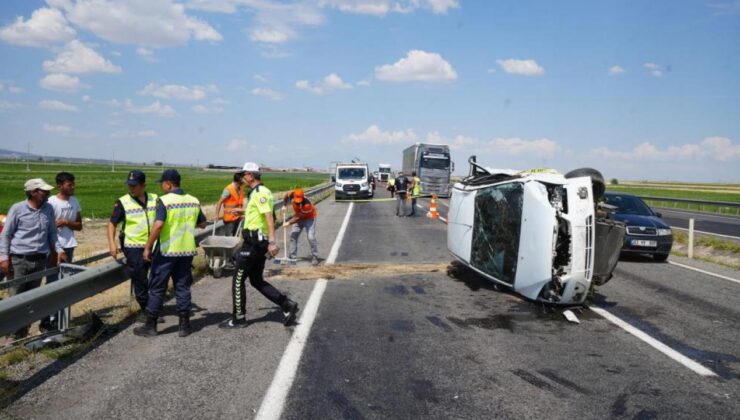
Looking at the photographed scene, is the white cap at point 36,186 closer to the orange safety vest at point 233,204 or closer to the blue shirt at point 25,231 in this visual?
the blue shirt at point 25,231

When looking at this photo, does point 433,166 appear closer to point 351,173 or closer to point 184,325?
point 351,173

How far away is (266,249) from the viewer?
6.82m

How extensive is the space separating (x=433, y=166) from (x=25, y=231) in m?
32.9

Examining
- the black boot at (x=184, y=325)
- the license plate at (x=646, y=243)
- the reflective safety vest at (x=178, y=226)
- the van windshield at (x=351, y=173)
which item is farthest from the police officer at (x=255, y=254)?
the van windshield at (x=351, y=173)

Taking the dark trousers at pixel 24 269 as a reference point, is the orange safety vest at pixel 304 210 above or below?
above

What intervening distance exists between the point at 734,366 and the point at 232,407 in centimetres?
481

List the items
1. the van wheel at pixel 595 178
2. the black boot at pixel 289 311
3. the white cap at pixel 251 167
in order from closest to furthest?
the black boot at pixel 289 311 → the white cap at pixel 251 167 → the van wheel at pixel 595 178

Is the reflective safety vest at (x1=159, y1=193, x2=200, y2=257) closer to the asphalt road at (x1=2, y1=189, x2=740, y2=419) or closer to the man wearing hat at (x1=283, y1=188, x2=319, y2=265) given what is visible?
the asphalt road at (x1=2, y1=189, x2=740, y2=419)

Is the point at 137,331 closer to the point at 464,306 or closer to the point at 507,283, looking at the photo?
the point at 464,306

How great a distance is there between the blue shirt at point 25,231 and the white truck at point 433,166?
32087 mm

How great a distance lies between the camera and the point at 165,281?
6312 millimetres

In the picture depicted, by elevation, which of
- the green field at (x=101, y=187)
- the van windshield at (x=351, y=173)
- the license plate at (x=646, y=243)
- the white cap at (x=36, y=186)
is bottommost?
the green field at (x=101, y=187)

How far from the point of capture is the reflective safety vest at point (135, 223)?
6625 mm

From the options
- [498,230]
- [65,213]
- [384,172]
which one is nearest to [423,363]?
[498,230]
